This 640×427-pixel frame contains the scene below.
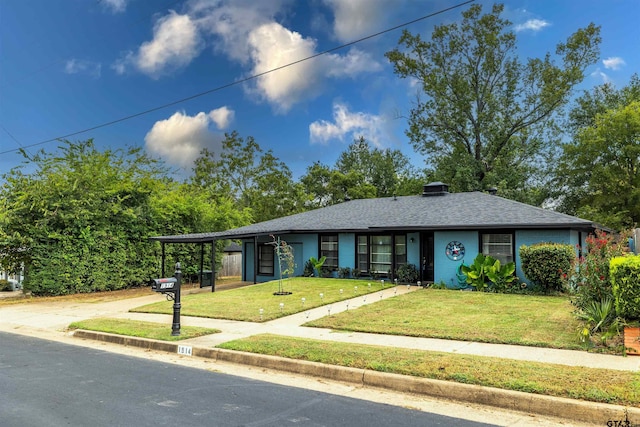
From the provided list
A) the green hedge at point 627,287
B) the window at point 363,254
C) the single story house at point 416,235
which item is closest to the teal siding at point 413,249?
the single story house at point 416,235

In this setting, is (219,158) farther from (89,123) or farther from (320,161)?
(89,123)

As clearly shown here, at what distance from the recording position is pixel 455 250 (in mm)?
16844

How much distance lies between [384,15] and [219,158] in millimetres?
35375

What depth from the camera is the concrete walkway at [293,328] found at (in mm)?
6707

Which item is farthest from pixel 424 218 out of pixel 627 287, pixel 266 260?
pixel 627 287

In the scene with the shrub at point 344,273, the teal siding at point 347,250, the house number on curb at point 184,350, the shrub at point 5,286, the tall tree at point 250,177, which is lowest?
the shrub at point 5,286

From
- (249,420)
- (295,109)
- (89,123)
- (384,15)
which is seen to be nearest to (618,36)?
(295,109)

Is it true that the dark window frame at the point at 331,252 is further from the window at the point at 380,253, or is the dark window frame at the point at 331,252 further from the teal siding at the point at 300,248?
the window at the point at 380,253

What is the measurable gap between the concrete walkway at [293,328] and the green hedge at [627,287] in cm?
132

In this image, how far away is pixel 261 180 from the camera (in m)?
43.5

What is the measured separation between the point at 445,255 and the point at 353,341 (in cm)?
975

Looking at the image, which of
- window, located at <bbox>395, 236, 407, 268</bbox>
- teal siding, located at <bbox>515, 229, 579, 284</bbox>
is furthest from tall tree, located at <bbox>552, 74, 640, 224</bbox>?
window, located at <bbox>395, 236, 407, 268</bbox>

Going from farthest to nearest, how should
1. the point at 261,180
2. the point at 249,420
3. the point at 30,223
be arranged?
the point at 261,180 → the point at 30,223 → the point at 249,420

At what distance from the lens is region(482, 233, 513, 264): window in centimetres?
1605
